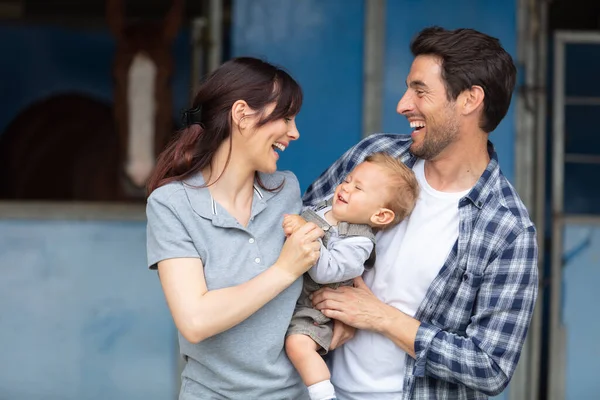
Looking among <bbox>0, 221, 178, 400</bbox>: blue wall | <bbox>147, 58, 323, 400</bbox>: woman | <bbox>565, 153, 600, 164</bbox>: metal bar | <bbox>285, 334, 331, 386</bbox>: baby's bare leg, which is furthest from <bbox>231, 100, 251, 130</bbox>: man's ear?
<bbox>565, 153, 600, 164</bbox>: metal bar

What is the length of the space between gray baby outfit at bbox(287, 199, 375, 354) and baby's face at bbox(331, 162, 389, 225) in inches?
1.0

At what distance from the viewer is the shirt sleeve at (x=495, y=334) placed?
175cm

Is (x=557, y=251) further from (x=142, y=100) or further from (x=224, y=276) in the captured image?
(x=224, y=276)

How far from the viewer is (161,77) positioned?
4.03 metres

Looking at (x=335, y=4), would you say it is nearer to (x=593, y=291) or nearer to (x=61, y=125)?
(x=593, y=291)

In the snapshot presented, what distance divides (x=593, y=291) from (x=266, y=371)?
2.46 meters

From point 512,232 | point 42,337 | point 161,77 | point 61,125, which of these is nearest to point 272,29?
point 161,77

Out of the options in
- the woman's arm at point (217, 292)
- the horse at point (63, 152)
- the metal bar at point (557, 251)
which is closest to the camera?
the woman's arm at point (217, 292)

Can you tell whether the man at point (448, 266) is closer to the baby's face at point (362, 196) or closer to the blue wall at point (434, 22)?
the baby's face at point (362, 196)

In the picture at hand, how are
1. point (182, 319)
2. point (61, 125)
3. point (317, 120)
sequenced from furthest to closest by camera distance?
point (61, 125), point (317, 120), point (182, 319)

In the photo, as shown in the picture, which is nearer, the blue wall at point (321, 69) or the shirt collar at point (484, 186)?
the shirt collar at point (484, 186)

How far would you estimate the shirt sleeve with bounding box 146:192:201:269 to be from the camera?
159 cm

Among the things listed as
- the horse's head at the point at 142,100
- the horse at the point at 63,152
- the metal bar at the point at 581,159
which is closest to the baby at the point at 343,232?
the metal bar at the point at 581,159

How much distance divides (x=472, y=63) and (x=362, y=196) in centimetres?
43
